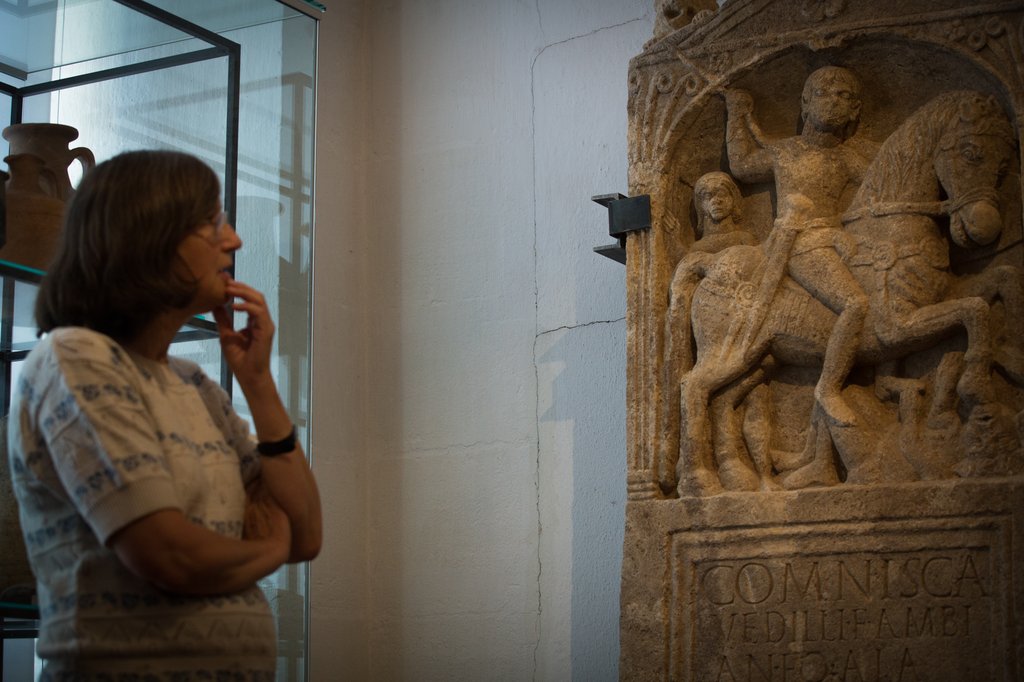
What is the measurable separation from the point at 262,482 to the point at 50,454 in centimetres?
35

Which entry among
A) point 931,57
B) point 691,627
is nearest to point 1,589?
point 691,627

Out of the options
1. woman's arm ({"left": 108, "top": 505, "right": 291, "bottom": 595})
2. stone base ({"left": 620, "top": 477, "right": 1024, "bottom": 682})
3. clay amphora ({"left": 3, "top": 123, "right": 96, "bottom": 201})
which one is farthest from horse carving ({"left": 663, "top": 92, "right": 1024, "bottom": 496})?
woman's arm ({"left": 108, "top": 505, "right": 291, "bottom": 595})

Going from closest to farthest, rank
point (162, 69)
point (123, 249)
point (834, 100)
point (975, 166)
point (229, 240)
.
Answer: point (123, 249)
point (229, 240)
point (162, 69)
point (975, 166)
point (834, 100)

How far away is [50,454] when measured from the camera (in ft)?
5.58

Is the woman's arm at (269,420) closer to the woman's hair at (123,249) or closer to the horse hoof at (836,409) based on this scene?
the woman's hair at (123,249)

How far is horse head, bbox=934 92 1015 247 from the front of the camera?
11.4ft

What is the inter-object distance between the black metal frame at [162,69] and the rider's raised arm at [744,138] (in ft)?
5.45

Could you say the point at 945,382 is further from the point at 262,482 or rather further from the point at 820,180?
the point at 262,482

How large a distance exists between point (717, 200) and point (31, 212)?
2089 millimetres

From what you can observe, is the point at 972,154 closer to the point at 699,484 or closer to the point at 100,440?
the point at 699,484

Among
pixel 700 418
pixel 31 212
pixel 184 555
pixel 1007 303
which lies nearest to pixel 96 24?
pixel 31 212

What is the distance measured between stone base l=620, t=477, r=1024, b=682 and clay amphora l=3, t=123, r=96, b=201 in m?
1.79

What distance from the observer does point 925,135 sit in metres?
3.60

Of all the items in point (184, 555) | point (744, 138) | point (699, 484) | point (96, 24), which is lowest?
point (184, 555)
